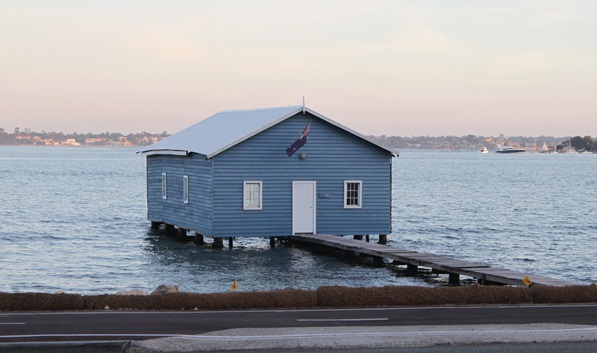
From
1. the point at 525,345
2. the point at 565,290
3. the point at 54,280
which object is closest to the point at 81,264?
the point at 54,280

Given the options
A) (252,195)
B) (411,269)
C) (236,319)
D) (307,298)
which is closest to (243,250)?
(252,195)

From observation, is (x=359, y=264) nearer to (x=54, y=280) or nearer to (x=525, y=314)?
(x=54, y=280)

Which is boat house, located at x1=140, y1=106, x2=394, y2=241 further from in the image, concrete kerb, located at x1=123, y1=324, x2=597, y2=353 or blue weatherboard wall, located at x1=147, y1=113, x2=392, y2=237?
concrete kerb, located at x1=123, y1=324, x2=597, y2=353

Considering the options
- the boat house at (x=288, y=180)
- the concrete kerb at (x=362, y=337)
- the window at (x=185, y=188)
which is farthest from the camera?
the window at (x=185, y=188)

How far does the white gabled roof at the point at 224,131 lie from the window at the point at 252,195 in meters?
2.03

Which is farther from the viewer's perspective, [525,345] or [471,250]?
[471,250]

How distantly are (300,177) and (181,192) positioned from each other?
23.2ft

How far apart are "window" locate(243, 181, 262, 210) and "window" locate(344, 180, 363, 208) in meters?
4.05

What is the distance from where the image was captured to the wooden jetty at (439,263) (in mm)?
28598

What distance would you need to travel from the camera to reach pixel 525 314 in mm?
20516

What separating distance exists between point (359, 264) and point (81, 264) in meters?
11.9

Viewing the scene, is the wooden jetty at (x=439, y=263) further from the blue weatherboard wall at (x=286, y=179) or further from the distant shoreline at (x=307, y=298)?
the distant shoreline at (x=307, y=298)

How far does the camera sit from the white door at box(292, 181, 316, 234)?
4184 centimetres

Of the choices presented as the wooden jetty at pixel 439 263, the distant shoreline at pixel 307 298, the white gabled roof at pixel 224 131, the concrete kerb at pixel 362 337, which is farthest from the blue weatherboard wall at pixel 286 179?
the concrete kerb at pixel 362 337
